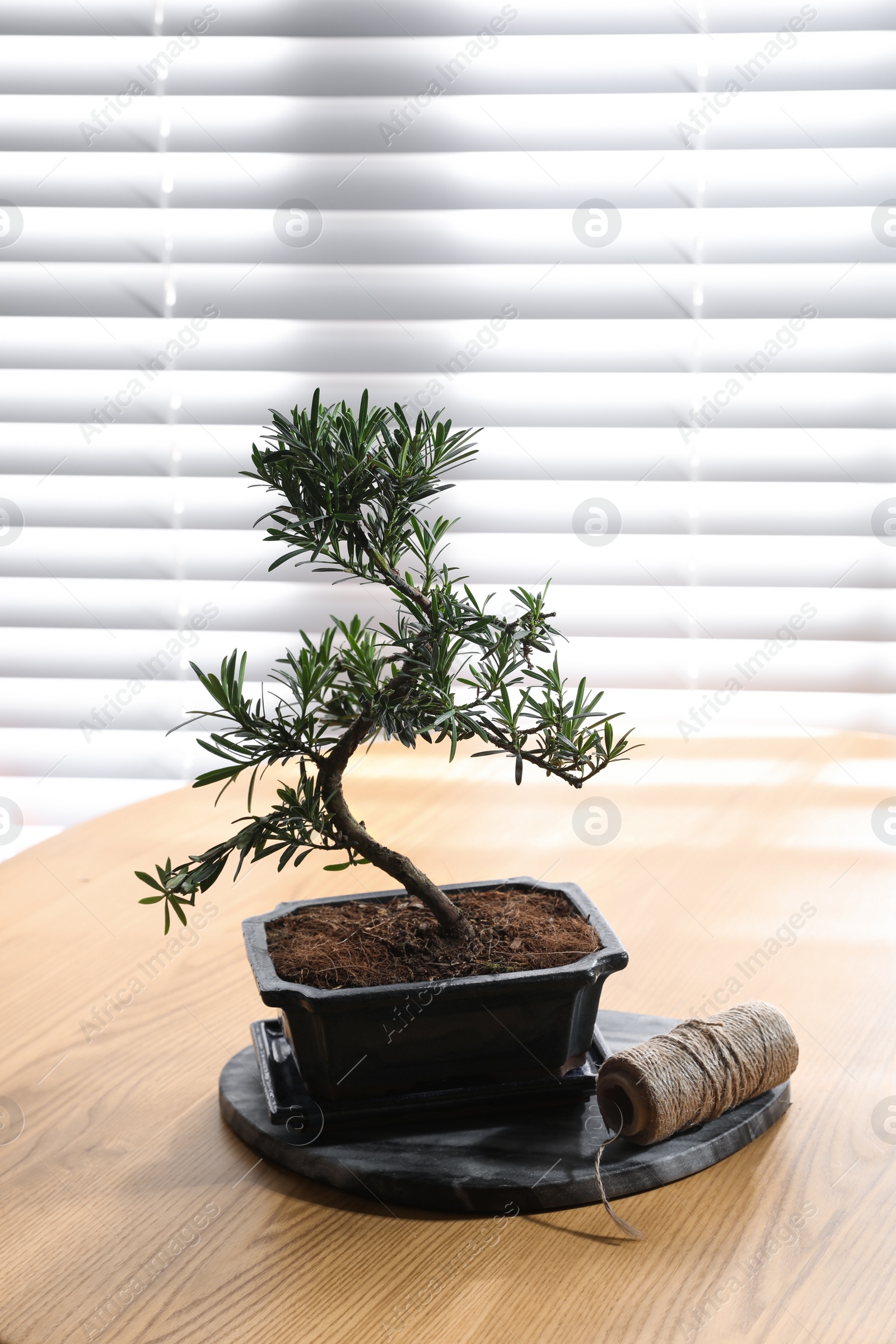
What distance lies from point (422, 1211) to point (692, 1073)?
0.21 m

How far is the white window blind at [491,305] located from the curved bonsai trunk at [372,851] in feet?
5.40

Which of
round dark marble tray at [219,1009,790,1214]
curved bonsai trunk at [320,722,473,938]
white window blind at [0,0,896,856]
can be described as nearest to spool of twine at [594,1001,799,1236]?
round dark marble tray at [219,1009,790,1214]

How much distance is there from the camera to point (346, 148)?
2369mm

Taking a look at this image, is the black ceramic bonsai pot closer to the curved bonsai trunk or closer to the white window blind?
the curved bonsai trunk

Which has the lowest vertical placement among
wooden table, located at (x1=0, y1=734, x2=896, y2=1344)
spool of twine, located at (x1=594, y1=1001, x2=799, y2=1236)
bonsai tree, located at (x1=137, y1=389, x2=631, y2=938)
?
wooden table, located at (x1=0, y1=734, x2=896, y2=1344)

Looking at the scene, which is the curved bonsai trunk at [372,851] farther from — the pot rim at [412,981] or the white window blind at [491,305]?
the white window blind at [491,305]

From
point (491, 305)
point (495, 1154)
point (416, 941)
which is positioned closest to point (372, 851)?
point (416, 941)

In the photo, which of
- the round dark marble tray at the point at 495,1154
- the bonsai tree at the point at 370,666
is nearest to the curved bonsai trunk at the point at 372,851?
the bonsai tree at the point at 370,666

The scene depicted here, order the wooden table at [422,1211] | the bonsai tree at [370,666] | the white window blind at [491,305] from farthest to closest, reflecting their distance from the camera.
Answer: the white window blind at [491,305]
the bonsai tree at [370,666]
the wooden table at [422,1211]

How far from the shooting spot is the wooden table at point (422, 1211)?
2.28 ft

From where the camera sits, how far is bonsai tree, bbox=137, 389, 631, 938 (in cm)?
80

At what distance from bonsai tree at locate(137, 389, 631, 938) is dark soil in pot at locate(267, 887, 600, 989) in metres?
0.07

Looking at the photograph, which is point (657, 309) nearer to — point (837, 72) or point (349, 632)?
point (837, 72)

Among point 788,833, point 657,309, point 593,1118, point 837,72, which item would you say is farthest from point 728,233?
point 593,1118
